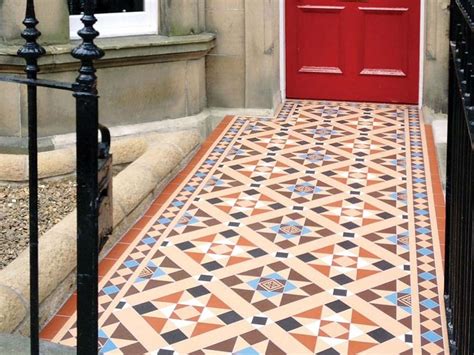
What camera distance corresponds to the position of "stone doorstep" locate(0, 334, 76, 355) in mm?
2928

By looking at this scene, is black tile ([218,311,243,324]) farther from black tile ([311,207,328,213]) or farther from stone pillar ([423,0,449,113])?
stone pillar ([423,0,449,113])

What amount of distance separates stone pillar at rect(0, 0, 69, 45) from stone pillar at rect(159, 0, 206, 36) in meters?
0.90

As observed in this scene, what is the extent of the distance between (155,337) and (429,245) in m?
1.96

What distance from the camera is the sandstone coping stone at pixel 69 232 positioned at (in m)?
4.44

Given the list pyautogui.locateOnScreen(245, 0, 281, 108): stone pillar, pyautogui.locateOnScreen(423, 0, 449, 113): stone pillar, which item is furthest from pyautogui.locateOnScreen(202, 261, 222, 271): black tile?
pyautogui.locateOnScreen(423, 0, 449, 113): stone pillar

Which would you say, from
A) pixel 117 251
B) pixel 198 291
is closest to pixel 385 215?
pixel 198 291

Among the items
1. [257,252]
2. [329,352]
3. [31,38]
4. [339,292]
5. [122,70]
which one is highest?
[31,38]

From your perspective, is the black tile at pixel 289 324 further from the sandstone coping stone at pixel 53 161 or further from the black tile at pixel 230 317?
the sandstone coping stone at pixel 53 161

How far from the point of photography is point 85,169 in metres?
2.44

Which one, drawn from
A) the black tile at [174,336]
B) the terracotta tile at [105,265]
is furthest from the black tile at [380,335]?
the terracotta tile at [105,265]

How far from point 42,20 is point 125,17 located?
876 millimetres

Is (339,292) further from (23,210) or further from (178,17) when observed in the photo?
(178,17)

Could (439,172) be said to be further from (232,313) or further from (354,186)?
(232,313)

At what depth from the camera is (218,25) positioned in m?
8.35
